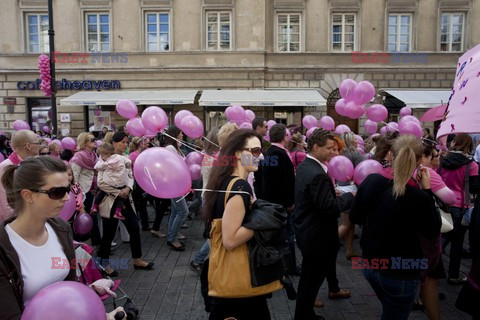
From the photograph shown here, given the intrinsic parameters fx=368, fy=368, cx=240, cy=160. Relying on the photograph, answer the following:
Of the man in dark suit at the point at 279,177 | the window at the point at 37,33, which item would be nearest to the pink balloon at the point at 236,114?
the man in dark suit at the point at 279,177

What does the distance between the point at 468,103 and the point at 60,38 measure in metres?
19.1

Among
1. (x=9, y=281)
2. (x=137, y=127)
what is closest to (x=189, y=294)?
(x=9, y=281)

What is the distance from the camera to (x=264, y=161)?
4785 millimetres

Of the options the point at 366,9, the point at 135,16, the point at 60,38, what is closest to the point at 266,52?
the point at 366,9

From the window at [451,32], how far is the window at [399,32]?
1609 millimetres

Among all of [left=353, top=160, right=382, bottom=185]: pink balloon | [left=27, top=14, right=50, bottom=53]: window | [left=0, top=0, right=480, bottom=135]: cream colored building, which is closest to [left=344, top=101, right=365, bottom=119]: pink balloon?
[left=353, top=160, right=382, bottom=185]: pink balloon

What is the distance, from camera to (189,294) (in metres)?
4.31

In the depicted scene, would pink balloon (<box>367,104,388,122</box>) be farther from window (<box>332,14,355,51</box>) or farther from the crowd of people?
window (<box>332,14,355,51</box>)

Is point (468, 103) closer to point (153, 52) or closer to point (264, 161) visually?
point (264, 161)

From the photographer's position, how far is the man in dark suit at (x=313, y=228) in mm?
3230

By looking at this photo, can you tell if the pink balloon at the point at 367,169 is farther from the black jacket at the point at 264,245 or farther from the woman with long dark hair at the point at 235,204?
the black jacket at the point at 264,245

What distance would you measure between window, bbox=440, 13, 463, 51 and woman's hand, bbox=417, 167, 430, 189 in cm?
1768

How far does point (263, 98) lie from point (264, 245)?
46.1ft

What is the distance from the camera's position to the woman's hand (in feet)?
9.67
